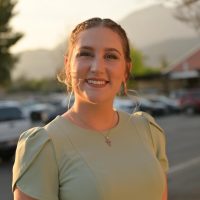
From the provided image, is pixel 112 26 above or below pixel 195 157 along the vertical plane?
above

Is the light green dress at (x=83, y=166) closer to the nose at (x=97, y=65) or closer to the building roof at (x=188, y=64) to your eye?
the nose at (x=97, y=65)

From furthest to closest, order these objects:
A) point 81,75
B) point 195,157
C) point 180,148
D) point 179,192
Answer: point 180,148 → point 195,157 → point 179,192 → point 81,75

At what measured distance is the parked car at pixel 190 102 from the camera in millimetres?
30234

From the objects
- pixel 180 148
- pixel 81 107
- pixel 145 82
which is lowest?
pixel 145 82

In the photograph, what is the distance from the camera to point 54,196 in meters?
1.85

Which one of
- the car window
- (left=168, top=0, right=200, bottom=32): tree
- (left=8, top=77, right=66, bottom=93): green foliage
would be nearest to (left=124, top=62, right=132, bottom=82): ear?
(left=168, top=0, right=200, bottom=32): tree

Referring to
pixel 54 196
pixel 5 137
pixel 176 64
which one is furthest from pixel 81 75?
pixel 176 64

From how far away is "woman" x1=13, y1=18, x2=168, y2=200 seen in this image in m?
1.85

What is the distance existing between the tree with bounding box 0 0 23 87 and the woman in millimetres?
41073

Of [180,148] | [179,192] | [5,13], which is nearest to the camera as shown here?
[179,192]

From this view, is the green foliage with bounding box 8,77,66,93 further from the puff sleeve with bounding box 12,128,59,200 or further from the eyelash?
the puff sleeve with bounding box 12,128,59,200

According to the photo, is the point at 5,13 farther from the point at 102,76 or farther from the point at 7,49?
the point at 102,76

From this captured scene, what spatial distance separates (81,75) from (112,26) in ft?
0.84

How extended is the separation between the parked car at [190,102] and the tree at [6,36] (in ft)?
57.9
